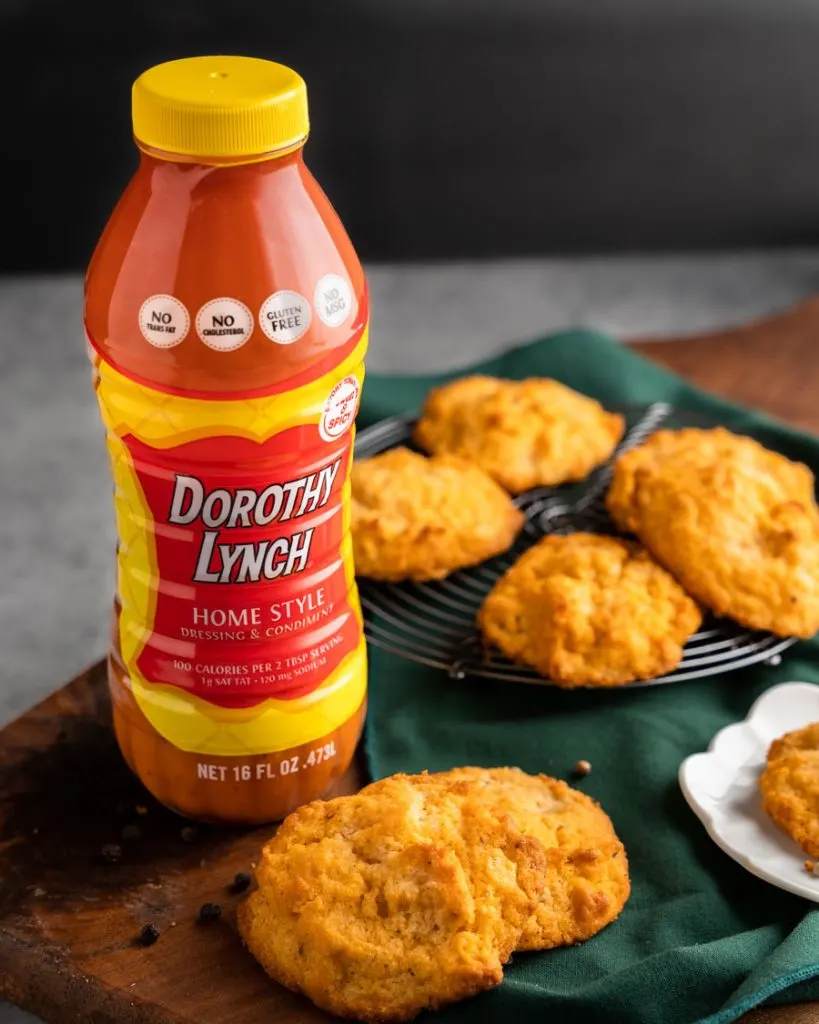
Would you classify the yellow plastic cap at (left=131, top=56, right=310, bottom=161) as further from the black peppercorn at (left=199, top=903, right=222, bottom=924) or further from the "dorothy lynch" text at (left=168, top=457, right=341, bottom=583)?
the black peppercorn at (left=199, top=903, right=222, bottom=924)

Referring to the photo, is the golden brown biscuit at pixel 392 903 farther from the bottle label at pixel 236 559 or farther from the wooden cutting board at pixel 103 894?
the bottle label at pixel 236 559

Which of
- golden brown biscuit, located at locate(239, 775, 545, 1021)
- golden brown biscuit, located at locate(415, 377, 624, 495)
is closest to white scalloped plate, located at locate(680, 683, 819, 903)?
golden brown biscuit, located at locate(239, 775, 545, 1021)

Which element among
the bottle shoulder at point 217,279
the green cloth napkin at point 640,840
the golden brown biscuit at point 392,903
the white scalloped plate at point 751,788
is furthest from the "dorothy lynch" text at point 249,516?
the white scalloped plate at point 751,788

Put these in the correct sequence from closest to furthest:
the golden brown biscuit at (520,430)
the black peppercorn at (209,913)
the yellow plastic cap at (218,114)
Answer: the yellow plastic cap at (218,114) < the black peppercorn at (209,913) < the golden brown biscuit at (520,430)

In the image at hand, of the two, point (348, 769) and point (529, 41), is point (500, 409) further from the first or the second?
point (529, 41)

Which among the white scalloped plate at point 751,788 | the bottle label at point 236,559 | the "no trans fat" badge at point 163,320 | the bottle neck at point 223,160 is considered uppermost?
the bottle neck at point 223,160
